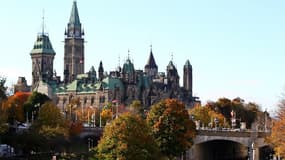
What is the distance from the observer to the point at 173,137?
66.1m

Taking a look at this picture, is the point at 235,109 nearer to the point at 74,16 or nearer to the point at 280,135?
the point at 280,135

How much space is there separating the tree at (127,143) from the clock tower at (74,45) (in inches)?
4654

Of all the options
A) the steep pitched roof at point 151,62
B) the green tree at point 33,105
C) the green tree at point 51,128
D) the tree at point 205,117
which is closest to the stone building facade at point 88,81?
the steep pitched roof at point 151,62

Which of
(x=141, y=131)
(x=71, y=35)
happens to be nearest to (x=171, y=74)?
(x=71, y=35)

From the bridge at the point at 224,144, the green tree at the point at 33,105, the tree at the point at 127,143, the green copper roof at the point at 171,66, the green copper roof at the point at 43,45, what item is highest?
the green copper roof at the point at 43,45

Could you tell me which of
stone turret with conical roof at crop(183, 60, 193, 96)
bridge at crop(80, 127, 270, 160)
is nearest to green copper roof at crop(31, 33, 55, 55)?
stone turret with conical roof at crop(183, 60, 193, 96)

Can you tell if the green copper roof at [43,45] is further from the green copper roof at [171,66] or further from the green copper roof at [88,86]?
the green copper roof at [171,66]

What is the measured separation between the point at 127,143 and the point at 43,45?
11920 centimetres

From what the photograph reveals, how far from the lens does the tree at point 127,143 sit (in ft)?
177

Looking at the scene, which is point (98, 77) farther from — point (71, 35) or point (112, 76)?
point (71, 35)

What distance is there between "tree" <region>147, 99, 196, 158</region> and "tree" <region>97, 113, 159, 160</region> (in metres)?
9.31

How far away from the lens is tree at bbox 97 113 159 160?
177ft

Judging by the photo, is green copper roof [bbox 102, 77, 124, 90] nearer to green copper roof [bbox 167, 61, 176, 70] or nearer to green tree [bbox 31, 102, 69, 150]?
green copper roof [bbox 167, 61, 176, 70]

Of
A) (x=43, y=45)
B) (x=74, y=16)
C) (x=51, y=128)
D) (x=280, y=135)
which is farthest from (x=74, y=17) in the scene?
(x=280, y=135)
